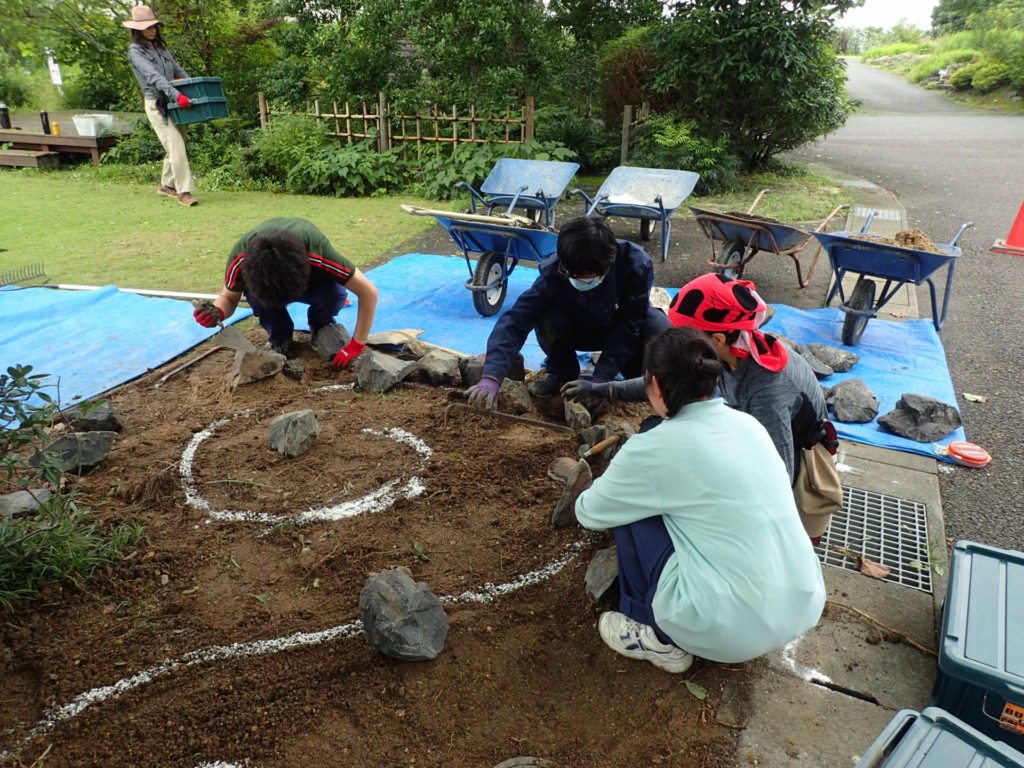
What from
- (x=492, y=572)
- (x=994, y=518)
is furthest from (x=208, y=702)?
(x=994, y=518)

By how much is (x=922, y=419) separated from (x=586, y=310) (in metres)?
1.92

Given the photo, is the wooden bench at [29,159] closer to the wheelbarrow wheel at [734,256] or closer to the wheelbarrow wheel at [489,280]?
the wheelbarrow wheel at [489,280]

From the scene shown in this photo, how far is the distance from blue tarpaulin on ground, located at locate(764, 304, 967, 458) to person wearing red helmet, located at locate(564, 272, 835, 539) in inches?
55.5

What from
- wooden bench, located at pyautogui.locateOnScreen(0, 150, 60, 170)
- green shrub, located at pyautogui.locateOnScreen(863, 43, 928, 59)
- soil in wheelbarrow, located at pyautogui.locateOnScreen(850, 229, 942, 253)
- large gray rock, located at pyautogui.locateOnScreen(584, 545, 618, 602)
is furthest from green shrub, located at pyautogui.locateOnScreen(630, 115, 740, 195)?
green shrub, located at pyautogui.locateOnScreen(863, 43, 928, 59)

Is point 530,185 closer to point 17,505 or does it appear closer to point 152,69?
point 17,505

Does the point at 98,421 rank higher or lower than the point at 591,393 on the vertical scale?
lower

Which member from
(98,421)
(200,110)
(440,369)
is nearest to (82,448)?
(98,421)

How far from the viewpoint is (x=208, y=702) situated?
2.04 m

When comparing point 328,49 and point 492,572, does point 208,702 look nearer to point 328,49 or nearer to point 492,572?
point 492,572

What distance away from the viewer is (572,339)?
3.84 m

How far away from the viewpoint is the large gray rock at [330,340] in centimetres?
439

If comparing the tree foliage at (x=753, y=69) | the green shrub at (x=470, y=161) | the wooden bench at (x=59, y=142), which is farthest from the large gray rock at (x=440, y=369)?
the wooden bench at (x=59, y=142)

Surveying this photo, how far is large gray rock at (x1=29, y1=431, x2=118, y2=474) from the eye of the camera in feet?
10.1

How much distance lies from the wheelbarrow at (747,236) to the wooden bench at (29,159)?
11.7 meters
